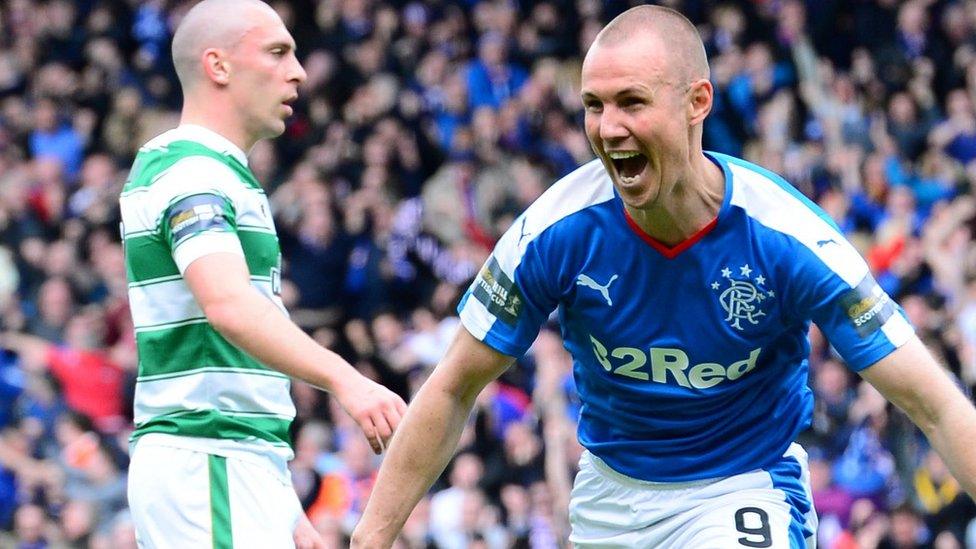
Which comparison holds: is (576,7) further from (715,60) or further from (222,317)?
(222,317)

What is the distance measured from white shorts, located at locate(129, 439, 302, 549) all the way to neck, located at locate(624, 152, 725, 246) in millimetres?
1498

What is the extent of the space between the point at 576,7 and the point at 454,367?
14716 millimetres

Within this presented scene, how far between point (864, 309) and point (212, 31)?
2451 millimetres

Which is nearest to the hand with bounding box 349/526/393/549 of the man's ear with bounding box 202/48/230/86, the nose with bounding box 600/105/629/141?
the nose with bounding box 600/105/629/141

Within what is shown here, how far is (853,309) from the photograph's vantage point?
511 centimetres

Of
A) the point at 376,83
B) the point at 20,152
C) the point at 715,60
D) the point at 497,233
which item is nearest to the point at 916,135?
the point at 715,60

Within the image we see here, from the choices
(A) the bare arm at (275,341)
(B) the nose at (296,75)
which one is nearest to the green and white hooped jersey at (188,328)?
(A) the bare arm at (275,341)

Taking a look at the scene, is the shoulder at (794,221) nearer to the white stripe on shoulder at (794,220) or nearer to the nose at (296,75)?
the white stripe on shoulder at (794,220)

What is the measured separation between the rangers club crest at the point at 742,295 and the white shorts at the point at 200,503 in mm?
1592

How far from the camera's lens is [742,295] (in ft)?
17.4

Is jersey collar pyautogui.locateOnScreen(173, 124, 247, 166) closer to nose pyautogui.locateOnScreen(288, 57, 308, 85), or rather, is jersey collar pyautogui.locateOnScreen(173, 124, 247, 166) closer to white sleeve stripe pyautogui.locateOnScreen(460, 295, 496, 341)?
nose pyautogui.locateOnScreen(288, 57, 308, 85)

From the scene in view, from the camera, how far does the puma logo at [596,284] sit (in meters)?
5.40

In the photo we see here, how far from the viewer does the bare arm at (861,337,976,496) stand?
16.2 ft

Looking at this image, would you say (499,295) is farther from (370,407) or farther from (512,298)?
(370,407)
